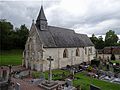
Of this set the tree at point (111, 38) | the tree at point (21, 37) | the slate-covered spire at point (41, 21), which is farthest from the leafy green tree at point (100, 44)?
the slate-covered spire at point (41, 21)

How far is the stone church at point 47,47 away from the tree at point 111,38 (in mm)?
32356

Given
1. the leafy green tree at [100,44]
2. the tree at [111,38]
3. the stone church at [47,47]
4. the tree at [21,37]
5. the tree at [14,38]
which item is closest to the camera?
the stone church at [47,47]

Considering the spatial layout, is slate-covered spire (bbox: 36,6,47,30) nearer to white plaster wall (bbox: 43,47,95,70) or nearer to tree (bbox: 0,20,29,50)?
white plaster wall (bbox: 43,47,95,70)

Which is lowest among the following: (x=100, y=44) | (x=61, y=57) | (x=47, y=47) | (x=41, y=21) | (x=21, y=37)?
(x=61, y=57)

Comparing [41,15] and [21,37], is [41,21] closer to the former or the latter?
[41,15]

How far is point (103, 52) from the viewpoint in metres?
51.2

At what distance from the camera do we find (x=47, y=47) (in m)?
30.6

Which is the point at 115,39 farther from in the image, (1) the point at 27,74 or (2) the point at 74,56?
(1) the point at 27,74

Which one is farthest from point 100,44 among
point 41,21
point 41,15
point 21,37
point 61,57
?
point 41,21

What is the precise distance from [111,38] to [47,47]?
46781 mm

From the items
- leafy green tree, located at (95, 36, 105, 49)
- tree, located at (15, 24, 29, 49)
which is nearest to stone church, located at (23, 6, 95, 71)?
tree, located at (15, 24, 29, 49)

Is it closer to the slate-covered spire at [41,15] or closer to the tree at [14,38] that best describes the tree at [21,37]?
the tree at [14,38]

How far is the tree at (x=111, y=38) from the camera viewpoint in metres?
68.2

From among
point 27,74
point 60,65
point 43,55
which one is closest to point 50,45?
point 43,55
